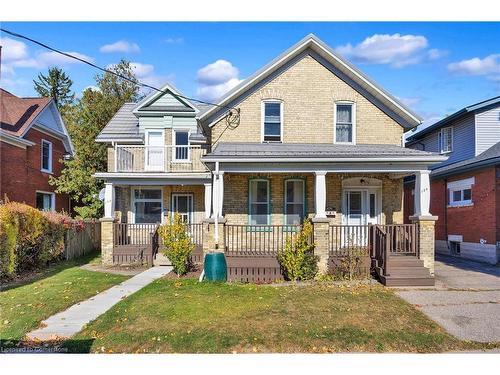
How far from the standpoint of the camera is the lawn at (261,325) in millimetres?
6152

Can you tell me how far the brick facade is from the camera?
18.7 metres

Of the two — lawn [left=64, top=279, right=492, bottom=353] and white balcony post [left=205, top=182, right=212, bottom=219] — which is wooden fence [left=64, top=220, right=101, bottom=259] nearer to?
white balcony post [left=205, top=182, right=212, bottom=219]

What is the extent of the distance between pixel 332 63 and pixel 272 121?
327 centimetres

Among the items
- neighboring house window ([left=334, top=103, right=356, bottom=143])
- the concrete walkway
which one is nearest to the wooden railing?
the concrete walkway

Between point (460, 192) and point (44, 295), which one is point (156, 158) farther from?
point (460, 192)

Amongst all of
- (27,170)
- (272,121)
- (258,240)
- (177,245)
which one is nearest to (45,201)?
(27,170)

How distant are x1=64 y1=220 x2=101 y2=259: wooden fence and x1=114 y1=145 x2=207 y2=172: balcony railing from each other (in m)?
3.59

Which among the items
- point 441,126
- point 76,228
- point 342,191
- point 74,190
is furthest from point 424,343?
point 74,190

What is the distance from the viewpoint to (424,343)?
6.37 meters

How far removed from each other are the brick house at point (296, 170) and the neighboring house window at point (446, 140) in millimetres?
6736

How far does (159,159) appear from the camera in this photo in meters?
17.5

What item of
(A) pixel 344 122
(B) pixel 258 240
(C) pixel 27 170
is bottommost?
(B) pixel 258 240

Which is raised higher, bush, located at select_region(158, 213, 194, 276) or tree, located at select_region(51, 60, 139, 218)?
tree, located at select_region(51, 60, 139, 218)

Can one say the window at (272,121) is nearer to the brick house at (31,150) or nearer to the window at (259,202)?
the window at (259,202)
